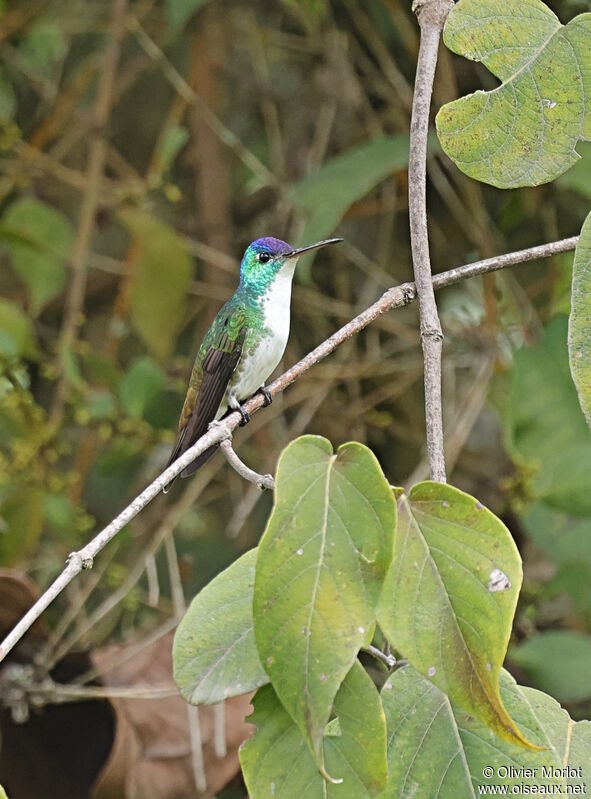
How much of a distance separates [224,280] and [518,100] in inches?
77.3

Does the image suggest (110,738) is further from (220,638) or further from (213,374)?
(220,638)

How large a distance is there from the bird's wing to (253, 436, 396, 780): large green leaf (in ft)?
3.09

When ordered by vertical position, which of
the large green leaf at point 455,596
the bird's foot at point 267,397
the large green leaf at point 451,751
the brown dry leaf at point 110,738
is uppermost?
the bird's foot at point 267,397

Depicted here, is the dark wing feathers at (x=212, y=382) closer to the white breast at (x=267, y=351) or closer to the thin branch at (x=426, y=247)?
the white breast at (x=267, y=351)

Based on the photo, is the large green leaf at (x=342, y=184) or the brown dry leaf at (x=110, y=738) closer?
the brown dry leaf at (x=110, y=738)

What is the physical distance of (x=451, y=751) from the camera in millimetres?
859

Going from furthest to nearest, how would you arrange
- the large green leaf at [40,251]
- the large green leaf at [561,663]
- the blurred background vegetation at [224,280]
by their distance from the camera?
the large green leaf at [40,251]
the blurred background vegetation at [224,280]
the large green leaf at [561,663]

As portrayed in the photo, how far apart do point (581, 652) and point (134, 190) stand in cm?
159

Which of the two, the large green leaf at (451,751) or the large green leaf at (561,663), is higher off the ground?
the large green leaf at (451,751)

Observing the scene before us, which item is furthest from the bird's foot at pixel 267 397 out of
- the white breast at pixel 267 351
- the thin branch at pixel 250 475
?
the white breast at pixel 267 351

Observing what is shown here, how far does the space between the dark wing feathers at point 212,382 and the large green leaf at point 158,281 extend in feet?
2.37

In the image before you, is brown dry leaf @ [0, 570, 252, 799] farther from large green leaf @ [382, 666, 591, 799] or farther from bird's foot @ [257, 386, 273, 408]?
large green leaf @ [382, 666, 591, 799]

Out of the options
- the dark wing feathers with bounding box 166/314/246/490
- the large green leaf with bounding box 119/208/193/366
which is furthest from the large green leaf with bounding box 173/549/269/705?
the large green leaf with bounding box 119/208/193/366

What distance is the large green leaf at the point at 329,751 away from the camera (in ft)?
2.62
